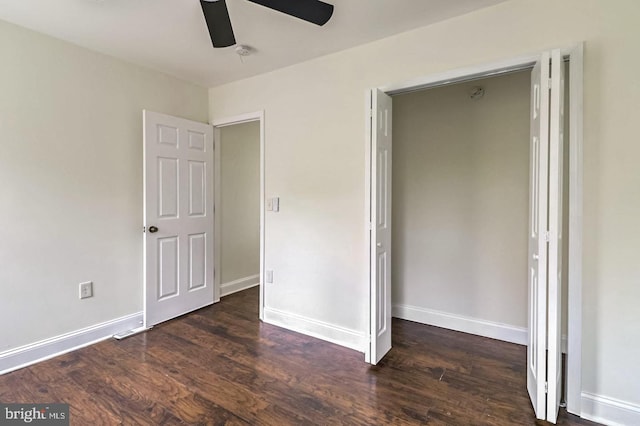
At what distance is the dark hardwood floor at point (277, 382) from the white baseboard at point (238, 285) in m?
1.08

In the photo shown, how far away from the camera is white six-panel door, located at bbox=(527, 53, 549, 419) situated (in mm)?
1698

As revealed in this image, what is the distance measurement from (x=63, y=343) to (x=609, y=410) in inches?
145

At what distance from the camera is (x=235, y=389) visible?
2.06 meters

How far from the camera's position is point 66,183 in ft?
8.33

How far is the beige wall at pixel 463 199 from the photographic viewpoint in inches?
107

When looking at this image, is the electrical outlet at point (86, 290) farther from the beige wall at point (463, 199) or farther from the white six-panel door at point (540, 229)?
the white six-panel door at point (540, 229)

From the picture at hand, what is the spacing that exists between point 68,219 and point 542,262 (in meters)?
3.30

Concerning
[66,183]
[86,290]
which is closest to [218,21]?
[66,183]

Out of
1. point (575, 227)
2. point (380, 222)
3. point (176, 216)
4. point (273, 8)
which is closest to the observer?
point (273, 8)

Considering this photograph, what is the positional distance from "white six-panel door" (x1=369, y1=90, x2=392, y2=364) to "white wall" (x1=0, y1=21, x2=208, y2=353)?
86.8 inches

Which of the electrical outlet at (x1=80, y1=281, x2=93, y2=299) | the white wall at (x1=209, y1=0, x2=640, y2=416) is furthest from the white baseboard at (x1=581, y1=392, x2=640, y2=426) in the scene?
the electrical outlet at (x1=80, y1=281, x2=93, y2=299)
